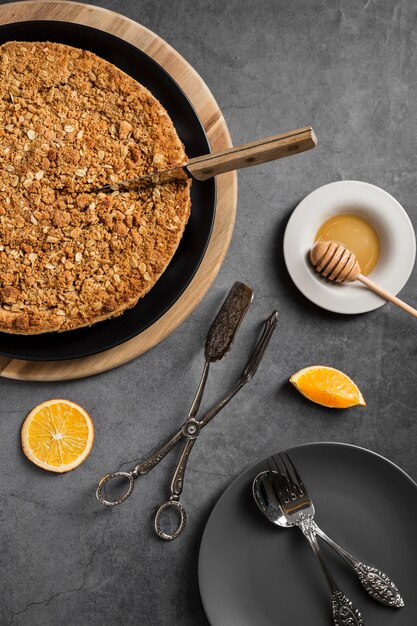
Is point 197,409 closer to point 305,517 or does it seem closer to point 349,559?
point 305,517

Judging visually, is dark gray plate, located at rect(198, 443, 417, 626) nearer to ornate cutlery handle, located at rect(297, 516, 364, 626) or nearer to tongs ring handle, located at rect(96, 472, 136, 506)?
ornate cutlery handle, located at rect(297, 516, 364, 626)

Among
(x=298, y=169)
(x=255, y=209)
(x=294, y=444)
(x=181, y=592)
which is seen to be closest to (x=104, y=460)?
(x=181, y=592)

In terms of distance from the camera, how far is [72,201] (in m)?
1.85

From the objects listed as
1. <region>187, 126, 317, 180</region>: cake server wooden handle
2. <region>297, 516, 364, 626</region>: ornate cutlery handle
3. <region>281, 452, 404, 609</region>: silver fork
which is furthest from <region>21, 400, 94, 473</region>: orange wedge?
<region>187, 126, 317, 180</region>: cake server wooden handle

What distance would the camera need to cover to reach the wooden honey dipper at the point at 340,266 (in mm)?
2086

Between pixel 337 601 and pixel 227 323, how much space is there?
1.07 meters

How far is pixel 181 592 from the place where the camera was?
7.30 ft

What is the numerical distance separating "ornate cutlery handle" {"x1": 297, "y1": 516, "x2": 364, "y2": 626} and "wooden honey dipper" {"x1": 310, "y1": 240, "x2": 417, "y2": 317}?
888 millimetres

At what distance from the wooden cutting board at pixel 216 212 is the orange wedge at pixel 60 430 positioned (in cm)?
14

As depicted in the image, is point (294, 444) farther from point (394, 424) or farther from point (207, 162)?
point (207, 162)

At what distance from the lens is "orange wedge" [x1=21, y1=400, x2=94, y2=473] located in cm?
218

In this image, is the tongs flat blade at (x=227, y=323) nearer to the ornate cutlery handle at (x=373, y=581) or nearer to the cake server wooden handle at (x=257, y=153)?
the cake server wooden handle at (x=257, y=153)

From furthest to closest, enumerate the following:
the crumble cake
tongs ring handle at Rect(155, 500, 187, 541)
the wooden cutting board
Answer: tongs ring handle at Rect(155, 500, 187, 541)
the wooden cutting board
the crumble cake

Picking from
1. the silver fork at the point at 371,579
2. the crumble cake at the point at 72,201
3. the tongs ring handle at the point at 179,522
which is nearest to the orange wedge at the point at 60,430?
the tongs ring handle at the point at 179,522
